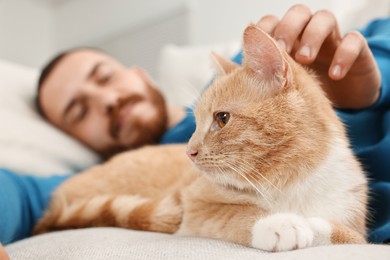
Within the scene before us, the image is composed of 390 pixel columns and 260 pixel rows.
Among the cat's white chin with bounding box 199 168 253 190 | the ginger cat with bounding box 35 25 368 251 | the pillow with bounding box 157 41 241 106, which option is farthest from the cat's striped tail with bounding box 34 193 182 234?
the pillow with bounding box 157 41 241 106

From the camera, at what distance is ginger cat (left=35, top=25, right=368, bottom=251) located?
774 millimetres

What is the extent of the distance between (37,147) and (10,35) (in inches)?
102

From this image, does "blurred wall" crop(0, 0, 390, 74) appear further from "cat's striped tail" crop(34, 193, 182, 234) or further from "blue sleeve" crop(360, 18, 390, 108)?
"cat's striped tail" crop(34, 193, 182, 234)

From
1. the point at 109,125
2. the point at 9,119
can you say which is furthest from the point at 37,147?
the point at 109,125

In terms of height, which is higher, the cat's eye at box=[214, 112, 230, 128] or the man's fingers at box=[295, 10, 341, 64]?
the man's fingers at box=[295, 10, 341, 64]

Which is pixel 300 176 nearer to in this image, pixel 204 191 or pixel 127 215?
pixel 204 191

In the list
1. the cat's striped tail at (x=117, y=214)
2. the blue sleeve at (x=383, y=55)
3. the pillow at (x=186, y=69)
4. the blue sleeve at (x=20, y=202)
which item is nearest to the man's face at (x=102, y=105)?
the pillow at (x=186, y=69)

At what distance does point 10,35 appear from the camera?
12.6 ft

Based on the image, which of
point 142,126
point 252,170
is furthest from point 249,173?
point 142,126

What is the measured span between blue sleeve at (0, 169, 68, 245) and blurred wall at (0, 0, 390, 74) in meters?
1.71

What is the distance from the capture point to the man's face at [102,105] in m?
1.89

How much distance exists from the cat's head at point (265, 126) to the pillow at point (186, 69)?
1357mm

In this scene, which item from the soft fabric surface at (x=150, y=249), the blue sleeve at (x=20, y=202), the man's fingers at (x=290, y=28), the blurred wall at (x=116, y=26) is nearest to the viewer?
the soft fabric surface at (x=150, y=249)

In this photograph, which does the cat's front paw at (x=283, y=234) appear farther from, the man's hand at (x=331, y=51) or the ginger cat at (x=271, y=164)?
the man's hand at (x=331, y=51)
